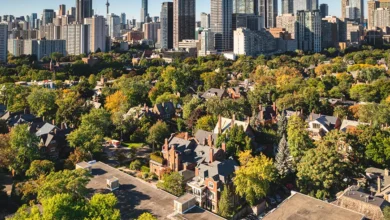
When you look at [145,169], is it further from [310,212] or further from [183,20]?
[183,20]

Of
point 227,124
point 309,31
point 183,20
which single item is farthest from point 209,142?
point 309,31

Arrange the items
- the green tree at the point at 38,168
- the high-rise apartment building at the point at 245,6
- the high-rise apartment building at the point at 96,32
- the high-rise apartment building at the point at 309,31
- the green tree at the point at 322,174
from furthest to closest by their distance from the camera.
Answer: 1. the high-rise apartment building at the point at 245,6
2. the high-rise apartment building at the point at 309,31
3. the high-rise apartment building at the point at 96,32
4. the green tree at the point at 38,168
5. the green tree at the point at 322,174

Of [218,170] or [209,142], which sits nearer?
[218,170]

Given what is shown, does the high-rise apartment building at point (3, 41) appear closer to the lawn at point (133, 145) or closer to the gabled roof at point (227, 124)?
the lawn at point (133, 145)

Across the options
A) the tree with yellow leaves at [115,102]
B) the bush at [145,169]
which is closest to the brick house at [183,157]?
the bush at [145,169]

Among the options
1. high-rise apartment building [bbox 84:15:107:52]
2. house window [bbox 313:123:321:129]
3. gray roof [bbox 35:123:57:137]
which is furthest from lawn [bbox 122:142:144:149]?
high-rise apartment building [bbox 84:15:107:52]

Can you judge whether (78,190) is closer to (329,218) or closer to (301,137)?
(329,218)
